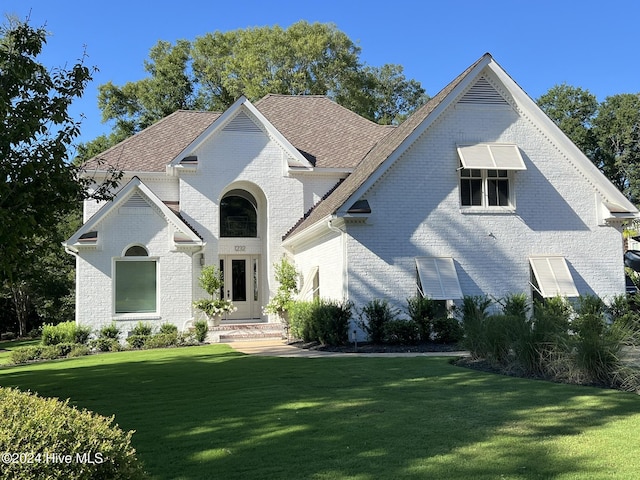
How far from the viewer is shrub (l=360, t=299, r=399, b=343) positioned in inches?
692

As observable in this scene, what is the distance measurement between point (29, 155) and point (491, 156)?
46.2 feet

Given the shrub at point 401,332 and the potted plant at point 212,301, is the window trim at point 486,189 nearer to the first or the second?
the shrub at point 401,332

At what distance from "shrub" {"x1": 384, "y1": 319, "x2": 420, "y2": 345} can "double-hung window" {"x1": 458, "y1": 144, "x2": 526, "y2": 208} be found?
4786mm

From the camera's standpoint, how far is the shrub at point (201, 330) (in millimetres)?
A: 20938

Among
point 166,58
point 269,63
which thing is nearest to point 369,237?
point 269,63

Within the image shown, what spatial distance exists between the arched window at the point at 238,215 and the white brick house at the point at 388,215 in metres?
0.60

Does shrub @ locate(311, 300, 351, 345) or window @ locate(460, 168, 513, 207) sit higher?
window @ locate(460, 168, 513, 207)

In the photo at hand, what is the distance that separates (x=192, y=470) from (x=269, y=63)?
138ft

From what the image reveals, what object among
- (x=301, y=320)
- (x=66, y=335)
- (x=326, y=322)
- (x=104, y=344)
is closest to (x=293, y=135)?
(x=301, y=320)

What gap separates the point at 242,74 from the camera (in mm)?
43875

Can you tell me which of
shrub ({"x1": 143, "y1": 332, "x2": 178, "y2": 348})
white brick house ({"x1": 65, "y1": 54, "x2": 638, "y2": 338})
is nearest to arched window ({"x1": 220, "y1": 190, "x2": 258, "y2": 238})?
white brick house ({"x1": 65, "y1": 54, "x2": 638, "y2": 338})

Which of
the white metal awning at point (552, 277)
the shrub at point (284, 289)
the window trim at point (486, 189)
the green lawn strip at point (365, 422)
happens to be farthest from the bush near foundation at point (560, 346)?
the shrub at point (284, 289)

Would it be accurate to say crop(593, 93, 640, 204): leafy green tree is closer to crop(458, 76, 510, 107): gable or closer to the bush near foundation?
crop(458, 76, 510, 107): gable

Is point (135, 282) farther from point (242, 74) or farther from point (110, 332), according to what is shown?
point (242, 74)
